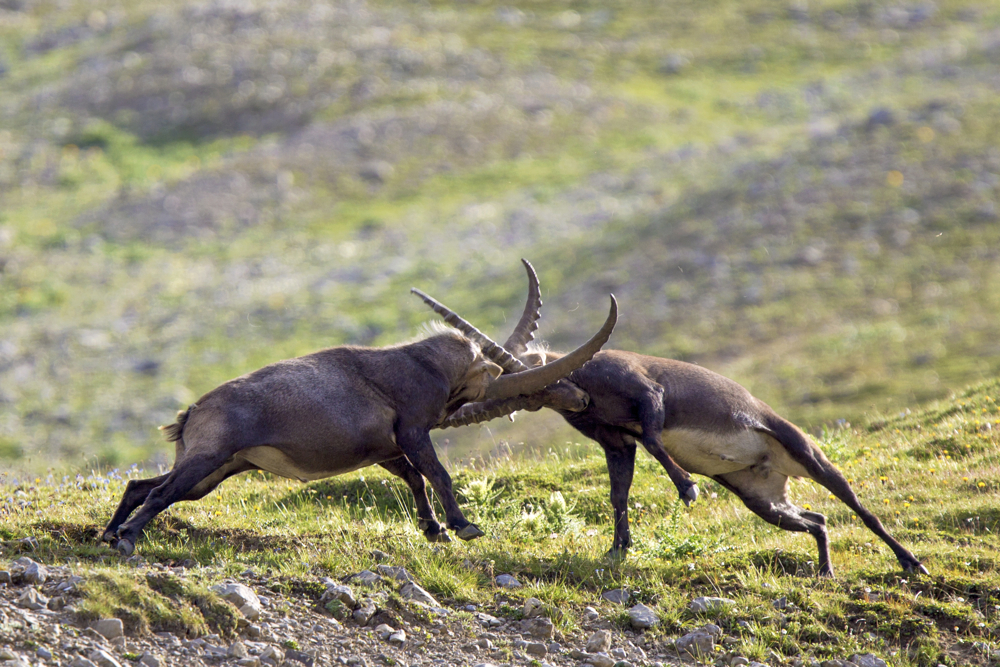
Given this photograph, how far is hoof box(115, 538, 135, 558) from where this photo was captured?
7777 millimetres

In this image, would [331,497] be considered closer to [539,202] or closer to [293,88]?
[539,202]

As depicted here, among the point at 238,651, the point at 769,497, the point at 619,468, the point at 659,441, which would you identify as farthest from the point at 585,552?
the point at 238,651

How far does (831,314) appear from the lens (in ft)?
78.8

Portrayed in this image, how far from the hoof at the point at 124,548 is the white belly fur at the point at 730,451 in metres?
4.60

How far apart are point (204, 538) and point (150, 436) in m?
13.6

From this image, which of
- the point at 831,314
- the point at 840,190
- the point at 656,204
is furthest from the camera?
the point at 656,204

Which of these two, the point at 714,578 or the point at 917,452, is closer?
the point at 714,578

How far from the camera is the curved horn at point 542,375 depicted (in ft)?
29.3

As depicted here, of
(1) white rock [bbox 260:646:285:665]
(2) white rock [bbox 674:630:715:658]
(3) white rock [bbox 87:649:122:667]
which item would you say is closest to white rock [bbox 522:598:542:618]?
(2) white rock [bbox 674:630:715:658]

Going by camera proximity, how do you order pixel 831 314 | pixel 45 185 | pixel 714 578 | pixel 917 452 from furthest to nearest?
1. pixel 45 185
2. pixel 831 314
3. pixel 917 452
4. pixel 714 578

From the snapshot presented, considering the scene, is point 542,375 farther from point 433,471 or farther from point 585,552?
point 585,552

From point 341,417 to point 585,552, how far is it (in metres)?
2.35

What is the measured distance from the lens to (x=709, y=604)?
307 inches

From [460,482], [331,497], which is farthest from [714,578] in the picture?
[331,497]
